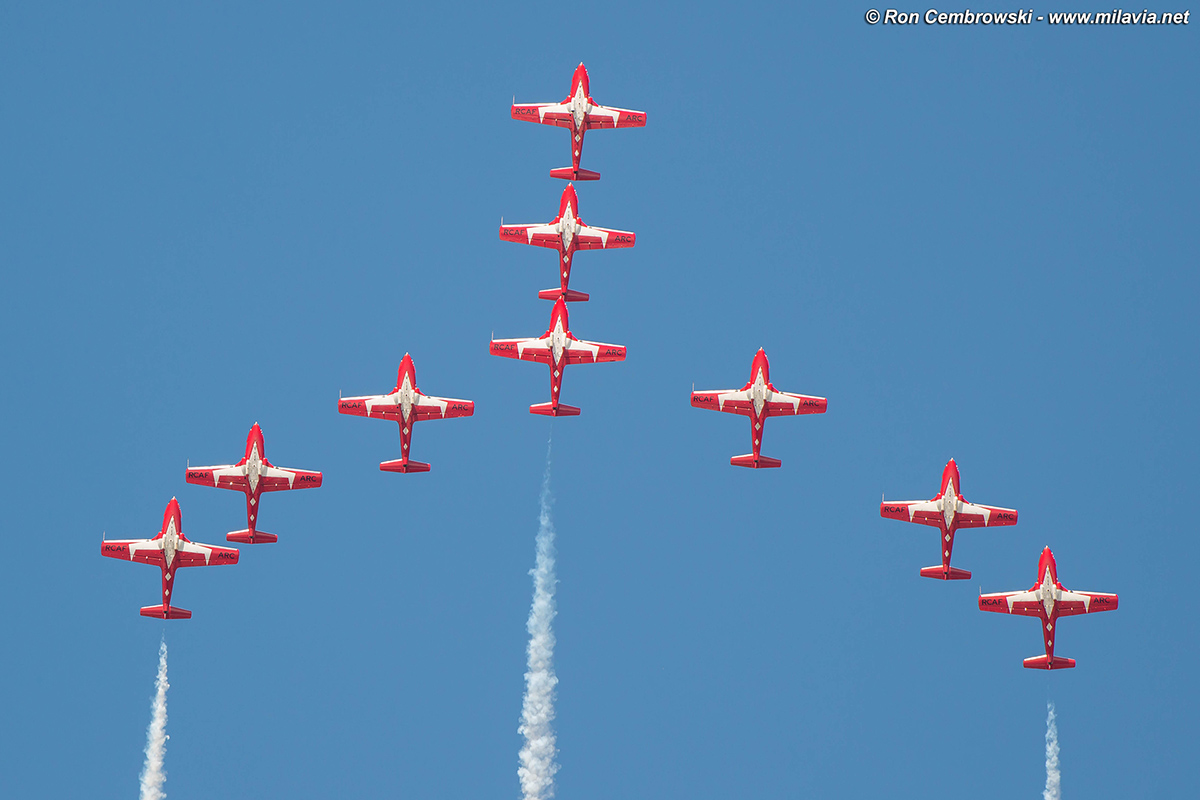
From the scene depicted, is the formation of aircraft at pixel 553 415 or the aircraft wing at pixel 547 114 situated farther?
the aircraft wing at pixel 547 114

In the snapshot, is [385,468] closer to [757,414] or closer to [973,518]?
[757,414]

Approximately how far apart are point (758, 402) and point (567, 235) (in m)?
12.5

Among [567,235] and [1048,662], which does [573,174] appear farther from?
[1048,662]

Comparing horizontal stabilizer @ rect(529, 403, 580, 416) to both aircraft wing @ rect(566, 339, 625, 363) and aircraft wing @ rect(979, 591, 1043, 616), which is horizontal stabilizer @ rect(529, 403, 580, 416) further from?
aircraft wing @ rect(979, 591, 1043, 616)

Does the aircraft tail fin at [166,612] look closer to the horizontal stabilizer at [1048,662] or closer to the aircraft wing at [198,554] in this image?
the aircraft wing at [198,554]

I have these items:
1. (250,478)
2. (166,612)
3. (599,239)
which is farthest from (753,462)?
(166,612)

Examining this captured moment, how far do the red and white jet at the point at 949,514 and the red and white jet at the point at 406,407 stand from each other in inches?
831

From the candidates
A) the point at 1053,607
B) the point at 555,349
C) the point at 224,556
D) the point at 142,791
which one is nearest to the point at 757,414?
the point at 555,349

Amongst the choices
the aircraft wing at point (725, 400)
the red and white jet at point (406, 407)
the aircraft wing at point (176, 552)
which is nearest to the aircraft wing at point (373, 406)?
the red and white jet at point (406, 407)

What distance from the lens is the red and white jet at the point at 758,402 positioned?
109m

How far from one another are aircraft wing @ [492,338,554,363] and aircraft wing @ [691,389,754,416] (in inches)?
293

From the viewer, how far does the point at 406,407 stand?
108 meters

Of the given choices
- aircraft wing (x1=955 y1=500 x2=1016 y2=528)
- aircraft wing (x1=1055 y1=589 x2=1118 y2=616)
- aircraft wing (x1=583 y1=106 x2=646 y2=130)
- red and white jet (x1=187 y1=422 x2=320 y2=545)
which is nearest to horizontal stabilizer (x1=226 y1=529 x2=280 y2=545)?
red and white jet (x1=187 y1=422 x2=320 y2=545)

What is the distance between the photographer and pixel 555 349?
108438 millimetres
